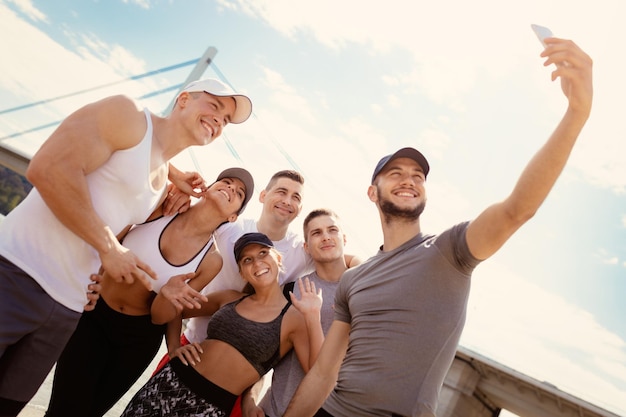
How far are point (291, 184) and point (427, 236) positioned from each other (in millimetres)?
1896

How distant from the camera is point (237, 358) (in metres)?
2.55

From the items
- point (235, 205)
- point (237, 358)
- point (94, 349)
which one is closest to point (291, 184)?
point (235, 205)

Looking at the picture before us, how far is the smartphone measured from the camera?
1493mm

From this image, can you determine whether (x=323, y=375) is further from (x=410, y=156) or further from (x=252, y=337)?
(x=410, y=156)

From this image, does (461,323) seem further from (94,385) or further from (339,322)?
(94,385)

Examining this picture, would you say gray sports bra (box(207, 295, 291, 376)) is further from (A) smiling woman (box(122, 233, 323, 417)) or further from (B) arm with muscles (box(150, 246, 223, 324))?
(B) arm with muscles (box(150, 246, 223, 324))

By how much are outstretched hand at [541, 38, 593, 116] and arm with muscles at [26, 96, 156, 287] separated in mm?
1815

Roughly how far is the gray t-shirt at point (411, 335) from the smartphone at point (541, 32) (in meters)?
0.78

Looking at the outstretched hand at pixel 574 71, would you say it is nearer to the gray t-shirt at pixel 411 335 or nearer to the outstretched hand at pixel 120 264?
the gray t-shirt at pixel 411 335

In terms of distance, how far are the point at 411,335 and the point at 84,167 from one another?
163 centimetres

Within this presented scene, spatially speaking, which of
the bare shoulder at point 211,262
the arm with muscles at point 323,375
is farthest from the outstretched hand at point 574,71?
the bare shoulder at point 211,262

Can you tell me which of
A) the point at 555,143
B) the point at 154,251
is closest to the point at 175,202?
the point at 154,251

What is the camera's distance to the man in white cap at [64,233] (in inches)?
66.9

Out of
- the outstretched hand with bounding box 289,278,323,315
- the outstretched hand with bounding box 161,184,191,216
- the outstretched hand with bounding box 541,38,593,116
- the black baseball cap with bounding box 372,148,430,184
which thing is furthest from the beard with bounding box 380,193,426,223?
the outstretched hand with bounding box 161,184,191,216
